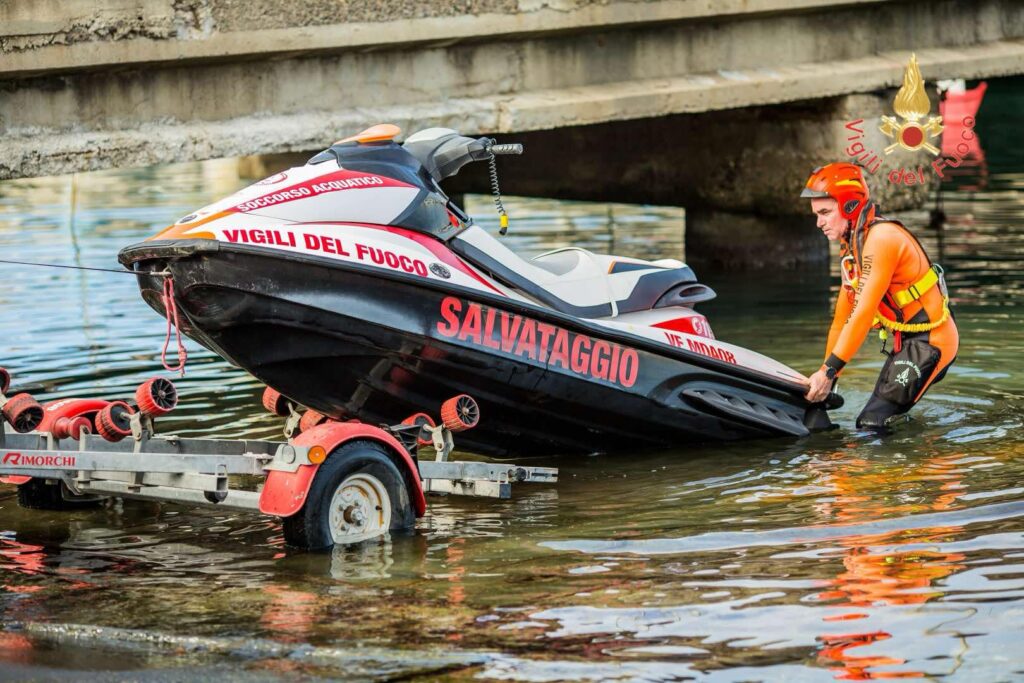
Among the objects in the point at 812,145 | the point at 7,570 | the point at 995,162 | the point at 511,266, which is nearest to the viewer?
the point at 7,570

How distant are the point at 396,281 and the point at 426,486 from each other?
2.75 feet

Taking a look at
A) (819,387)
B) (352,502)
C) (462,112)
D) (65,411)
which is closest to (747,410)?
(819,387)

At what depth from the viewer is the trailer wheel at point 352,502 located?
18.7ft

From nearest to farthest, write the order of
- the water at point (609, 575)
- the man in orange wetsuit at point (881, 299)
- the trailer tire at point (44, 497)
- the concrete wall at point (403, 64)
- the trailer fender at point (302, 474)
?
the water at point (609, 575)
the trailer fender at point (302, 474)
the trailer tire at point (44, 497)
the man in orange wetsuit at point (881, 299)
the concrete wall at point (403, 64)

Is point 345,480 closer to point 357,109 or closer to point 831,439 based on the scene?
point 831,439

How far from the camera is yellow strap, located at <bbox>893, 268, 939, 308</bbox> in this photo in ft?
25.2

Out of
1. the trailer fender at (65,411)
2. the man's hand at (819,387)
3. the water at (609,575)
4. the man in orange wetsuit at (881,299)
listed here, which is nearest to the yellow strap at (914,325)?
the man in orange wetsuit at (881,299)

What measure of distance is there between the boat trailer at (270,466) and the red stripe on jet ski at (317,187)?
814mm

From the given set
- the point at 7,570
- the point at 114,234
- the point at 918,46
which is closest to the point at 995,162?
the point at 918,46

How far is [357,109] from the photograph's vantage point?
34.2ft

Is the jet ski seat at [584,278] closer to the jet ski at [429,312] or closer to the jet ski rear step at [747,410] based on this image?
the jet ski at [429,312]

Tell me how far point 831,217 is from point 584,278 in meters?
1.31

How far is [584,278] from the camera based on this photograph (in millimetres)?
7215

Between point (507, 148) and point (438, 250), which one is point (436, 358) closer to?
point (438, 250)
